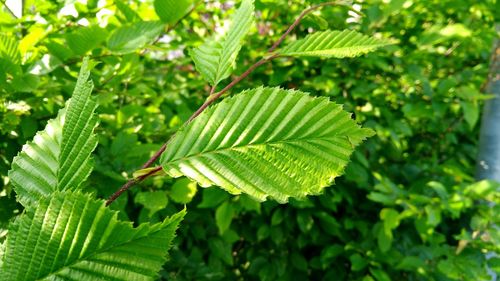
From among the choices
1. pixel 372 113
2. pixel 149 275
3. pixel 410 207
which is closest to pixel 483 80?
pixel 372 113

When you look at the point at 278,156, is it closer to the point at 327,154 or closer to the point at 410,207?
the point at 327,154

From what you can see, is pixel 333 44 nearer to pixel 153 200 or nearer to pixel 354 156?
pixel 153 200

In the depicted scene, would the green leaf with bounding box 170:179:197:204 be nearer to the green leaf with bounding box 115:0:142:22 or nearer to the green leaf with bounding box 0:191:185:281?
the green leaf with bounding box 115:0:142:22

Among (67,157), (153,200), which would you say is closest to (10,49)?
(153,200)

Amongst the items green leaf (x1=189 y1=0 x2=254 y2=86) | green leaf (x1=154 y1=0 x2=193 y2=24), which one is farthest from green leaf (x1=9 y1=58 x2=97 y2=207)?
green leaf (x1=154 y1=0 x2=193 y2=24)

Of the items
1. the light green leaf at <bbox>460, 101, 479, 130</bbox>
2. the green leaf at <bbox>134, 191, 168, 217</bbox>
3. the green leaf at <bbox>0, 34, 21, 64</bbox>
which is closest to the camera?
the green leaf at <bbox>0, 34, 21, 64</bbox>

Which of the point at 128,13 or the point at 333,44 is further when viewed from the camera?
the point at 128,13
